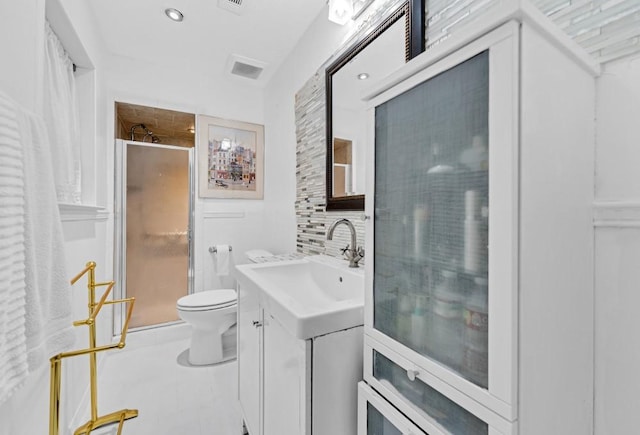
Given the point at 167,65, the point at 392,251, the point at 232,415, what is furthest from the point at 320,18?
the point at 232,415

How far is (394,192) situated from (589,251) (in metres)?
0.45

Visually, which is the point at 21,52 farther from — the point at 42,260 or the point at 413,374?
the point at 413,374

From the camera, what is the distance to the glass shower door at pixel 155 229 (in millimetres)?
2553

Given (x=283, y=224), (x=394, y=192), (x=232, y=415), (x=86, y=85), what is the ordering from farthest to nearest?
(x=283, y=224)
(x=86, y=85)
(x=232, y=415)
(x=394, y=192)

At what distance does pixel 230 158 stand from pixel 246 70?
82 cm

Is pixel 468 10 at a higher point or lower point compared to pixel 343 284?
higher

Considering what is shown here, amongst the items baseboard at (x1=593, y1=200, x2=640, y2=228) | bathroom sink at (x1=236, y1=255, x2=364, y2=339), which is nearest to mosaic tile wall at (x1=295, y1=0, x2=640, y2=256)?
bathroom sink at (x1=236, y1=255, x2=364, y2=339)

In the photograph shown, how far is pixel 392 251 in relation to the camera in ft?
2.58

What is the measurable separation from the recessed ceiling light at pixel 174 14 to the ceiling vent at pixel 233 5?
0.31m

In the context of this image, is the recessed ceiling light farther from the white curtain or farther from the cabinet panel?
the cabinet panel

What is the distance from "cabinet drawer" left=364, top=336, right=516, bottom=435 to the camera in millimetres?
539

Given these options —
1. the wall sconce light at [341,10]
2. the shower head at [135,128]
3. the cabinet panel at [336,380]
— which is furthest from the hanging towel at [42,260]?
the shower head at [135,128]

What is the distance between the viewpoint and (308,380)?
79 cm

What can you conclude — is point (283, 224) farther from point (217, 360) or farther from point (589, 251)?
point (589, 251)
